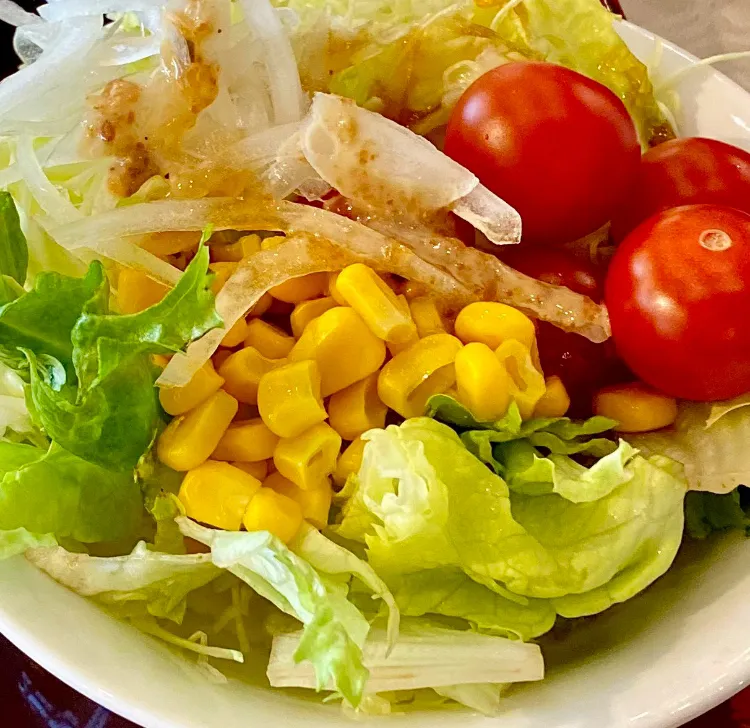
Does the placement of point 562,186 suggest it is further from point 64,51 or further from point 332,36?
point 64,51

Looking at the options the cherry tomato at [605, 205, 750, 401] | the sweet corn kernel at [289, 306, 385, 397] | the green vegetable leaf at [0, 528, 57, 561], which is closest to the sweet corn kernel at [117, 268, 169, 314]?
the sweet corn kernel at [289, 306, 385, 397]

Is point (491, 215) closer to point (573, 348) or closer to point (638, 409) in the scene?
point (573, 348)

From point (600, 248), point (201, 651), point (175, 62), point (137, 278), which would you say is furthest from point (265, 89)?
point (201, 651)

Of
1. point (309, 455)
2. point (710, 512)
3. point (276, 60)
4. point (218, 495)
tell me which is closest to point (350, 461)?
point (309, 455)

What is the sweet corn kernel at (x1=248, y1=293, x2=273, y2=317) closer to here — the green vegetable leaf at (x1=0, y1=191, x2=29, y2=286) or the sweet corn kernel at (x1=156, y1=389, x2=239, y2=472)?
the sweet corn kernel at (x1=156, y1=389, x2=239, y2=472)

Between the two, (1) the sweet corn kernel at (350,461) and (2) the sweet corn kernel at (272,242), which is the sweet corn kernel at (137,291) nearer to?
(2) the sweet corn kernel at (272,242)
